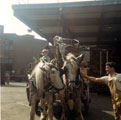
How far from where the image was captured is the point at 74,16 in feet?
48.8

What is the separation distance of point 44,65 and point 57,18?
33.1 ft

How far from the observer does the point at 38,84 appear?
5789 mm

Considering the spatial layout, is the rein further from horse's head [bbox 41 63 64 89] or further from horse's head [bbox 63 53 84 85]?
horse's head [bbox 63 53 84 85]

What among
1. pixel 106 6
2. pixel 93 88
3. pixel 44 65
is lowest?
pixel 93 88

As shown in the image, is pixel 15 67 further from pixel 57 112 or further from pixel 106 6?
pixel 57 112

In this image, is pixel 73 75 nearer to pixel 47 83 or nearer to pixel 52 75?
pixel 52 75

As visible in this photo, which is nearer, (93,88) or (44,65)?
(44,65)

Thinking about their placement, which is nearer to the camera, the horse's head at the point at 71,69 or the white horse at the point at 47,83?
the horse's head at the point at 71,69

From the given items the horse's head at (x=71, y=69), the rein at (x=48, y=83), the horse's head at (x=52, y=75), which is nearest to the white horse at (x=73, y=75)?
the horse's head at (x=71, y=69)

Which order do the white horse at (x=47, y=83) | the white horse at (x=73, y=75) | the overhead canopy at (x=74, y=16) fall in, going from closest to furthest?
the white horse at (x=73, y=75)
the white horse at (x=47, y=83)
the overhead canopy at (x=74, y=16)

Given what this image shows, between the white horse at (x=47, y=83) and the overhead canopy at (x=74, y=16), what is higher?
the overhead canopy at (x=74, y=16)

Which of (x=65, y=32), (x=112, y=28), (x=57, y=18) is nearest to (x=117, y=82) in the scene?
(x=57, y=18)

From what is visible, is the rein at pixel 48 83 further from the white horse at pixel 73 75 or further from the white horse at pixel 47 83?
the white horse at pixel 73 75

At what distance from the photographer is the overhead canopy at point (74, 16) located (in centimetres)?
1322
